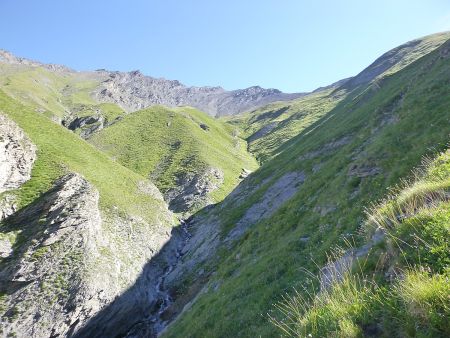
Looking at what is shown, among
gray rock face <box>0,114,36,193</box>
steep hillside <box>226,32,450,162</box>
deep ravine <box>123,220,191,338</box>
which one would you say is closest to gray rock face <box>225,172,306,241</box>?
deep ravine <box>123,220,191,338</box>

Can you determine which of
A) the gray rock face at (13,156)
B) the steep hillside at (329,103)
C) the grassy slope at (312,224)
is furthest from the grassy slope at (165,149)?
the grassy slope at (312,224)

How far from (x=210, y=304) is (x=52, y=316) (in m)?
16.8

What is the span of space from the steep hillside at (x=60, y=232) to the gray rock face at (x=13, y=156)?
0.13 m

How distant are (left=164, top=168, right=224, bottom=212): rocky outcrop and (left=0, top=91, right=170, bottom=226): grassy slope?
10.8 m

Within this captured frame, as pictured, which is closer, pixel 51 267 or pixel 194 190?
pixel 51 267

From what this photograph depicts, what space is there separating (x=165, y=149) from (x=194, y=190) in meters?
29.7

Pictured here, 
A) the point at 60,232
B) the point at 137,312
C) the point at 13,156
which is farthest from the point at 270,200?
the point at 13,156

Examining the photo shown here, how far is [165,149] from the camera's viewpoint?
105 metres

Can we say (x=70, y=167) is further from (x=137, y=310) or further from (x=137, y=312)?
(x=137, y=312)

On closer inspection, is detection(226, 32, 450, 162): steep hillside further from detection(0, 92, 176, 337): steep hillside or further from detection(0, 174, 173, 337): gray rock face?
detection(0, 174, 173, 337): gray rock face

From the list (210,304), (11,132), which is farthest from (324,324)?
(11,132)

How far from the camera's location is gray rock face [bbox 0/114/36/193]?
44.7 m

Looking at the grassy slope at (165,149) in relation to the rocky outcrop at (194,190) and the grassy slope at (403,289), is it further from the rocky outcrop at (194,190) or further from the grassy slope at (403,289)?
the grassy slope at (403,289)

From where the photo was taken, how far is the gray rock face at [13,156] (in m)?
44.7
